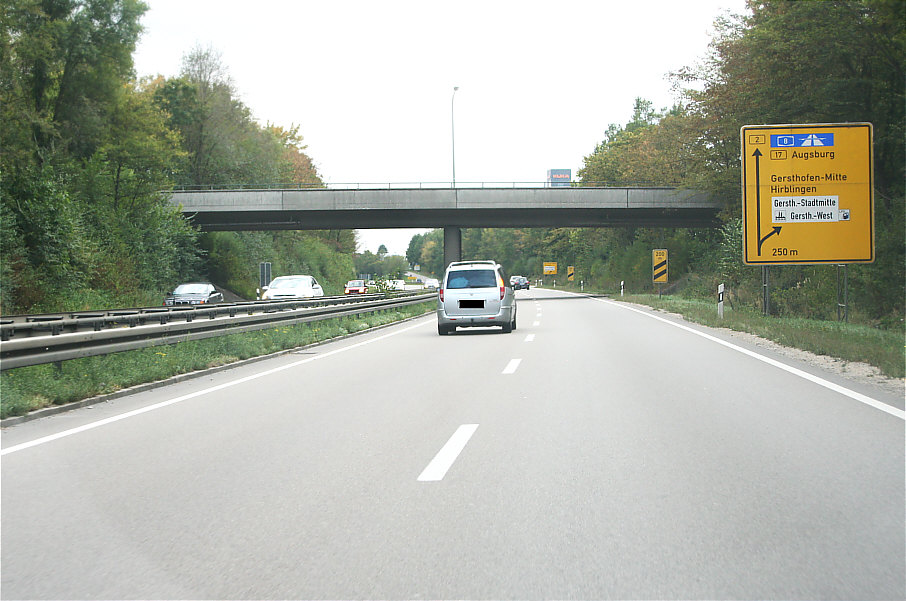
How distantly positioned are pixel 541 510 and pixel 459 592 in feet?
4.32

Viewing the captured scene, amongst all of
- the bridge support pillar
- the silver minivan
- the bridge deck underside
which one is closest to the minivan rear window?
the silver minivan

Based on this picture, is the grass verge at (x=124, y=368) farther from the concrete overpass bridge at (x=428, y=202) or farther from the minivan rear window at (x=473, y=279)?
the concrete overpass bridge at (x=428, y=202)

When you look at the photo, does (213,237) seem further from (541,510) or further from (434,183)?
(541,510)

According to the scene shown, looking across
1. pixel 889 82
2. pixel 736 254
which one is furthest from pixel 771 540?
pixel 736 254

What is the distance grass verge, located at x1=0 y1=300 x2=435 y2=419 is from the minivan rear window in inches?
143

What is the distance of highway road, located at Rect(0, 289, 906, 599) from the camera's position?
3.89m

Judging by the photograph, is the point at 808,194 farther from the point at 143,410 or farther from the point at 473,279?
the point at 143,410

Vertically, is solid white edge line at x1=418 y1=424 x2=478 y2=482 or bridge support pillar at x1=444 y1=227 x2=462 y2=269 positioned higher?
bridge support pillar at x1=444 y1=227 x2=462 y2=269

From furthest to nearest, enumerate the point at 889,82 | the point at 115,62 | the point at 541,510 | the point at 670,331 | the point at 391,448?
the point at 115,62 < the point at 889,82 < the point at 670,331 < the point at 391,448 < the point at 541,510

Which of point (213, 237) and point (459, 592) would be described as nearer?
point (459, 592)

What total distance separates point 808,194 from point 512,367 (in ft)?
30.5

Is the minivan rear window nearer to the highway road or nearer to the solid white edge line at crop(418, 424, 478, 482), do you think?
the highway road

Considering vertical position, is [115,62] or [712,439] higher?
[115,62]

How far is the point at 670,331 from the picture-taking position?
20.4 metres
